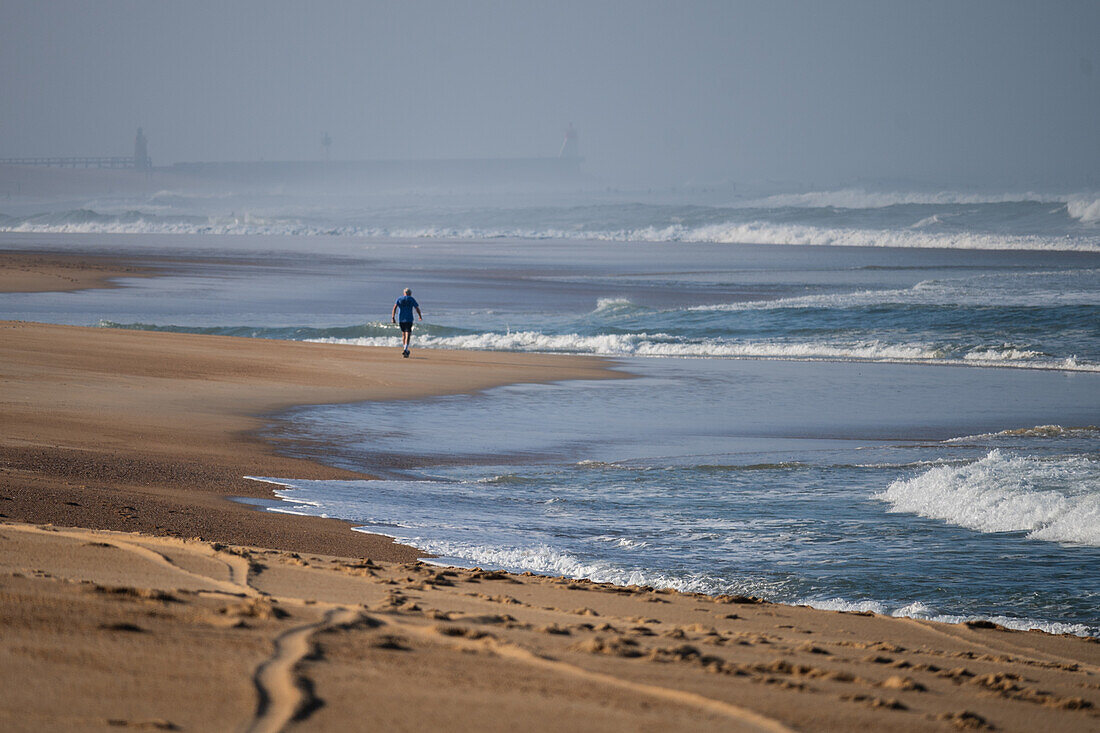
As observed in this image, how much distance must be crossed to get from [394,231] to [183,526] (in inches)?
3374

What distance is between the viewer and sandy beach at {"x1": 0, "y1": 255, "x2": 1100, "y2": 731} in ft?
9.96

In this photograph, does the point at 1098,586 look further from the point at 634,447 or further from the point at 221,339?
the point at 221,339

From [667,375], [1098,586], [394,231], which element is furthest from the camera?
[394,231]

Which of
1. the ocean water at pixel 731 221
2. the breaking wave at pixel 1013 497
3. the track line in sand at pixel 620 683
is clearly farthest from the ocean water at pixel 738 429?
the ocean water at pixel 731 221

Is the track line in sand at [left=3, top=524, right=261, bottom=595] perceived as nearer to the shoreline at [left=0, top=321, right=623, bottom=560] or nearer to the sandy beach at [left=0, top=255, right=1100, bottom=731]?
the sandy beach at [left=0, top=255, right=1100, bottom=731]

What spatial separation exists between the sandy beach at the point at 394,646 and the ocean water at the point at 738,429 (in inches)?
41.2

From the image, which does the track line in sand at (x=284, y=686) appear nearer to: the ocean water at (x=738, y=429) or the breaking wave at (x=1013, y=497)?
the ocean water at (x=738, y=429)

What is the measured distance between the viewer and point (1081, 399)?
15.2m

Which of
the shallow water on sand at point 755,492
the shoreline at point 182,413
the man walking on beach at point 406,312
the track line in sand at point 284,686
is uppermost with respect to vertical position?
the man walking on beach at point 406,312

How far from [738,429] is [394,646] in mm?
9205

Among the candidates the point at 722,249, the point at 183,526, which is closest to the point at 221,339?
the point at 183,526

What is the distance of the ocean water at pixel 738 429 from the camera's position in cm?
697

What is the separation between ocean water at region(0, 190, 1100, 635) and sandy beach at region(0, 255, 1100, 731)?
1.05 metres

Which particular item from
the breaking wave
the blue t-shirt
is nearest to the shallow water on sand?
the breaking wave
